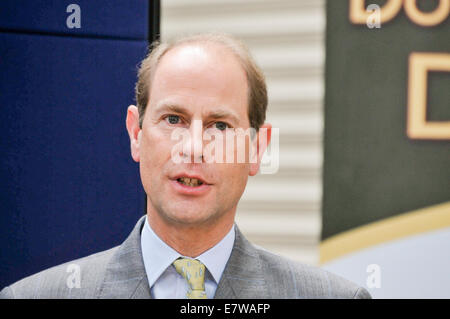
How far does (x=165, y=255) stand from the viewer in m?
1.94

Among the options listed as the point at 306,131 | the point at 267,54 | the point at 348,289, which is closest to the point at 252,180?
the point at 306,131

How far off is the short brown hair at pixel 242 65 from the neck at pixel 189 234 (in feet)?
1.26

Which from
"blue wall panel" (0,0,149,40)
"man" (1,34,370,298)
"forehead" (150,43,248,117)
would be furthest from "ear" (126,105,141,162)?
"blue wall panel" (0,0,149,40)

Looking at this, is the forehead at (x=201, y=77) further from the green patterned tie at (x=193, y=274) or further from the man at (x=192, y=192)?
the green patterned tie at (x=193, y=274)

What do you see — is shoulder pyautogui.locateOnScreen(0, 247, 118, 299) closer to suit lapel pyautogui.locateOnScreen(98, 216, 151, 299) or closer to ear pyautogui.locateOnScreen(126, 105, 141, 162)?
suit lapel pyautogui.locateOnScreen(98, 216, 151, 299)

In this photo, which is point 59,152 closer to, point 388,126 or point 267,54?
point 267,54

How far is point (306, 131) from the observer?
2760mm

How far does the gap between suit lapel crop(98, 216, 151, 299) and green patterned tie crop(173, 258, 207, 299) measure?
0.13 metres

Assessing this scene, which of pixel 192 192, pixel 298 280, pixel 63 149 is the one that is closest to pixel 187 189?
pixel 192 192

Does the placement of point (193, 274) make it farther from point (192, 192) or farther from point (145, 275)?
point (192, 192)

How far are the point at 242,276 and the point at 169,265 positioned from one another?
0.27 metres

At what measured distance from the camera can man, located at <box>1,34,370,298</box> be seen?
1908 millimetres

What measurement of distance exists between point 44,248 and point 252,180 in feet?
3.53
